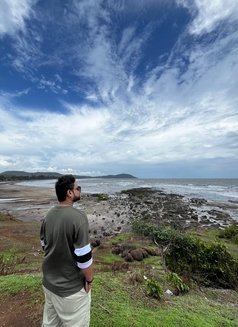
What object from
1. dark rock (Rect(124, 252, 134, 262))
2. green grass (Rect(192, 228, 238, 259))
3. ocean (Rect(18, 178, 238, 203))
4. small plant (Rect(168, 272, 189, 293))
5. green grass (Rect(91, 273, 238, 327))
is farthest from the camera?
ocean (Rect(18, 178, 238, 203))

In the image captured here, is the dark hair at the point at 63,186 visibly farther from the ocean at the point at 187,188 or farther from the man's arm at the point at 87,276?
the ocean at the point at 187,188

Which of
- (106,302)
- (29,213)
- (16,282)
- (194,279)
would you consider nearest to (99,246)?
(194,279)

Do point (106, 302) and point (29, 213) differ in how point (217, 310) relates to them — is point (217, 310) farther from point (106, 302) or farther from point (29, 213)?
point (29, 213)

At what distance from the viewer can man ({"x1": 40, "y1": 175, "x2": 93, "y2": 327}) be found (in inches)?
116

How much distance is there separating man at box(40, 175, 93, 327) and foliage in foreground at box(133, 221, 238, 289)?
5.32 meters

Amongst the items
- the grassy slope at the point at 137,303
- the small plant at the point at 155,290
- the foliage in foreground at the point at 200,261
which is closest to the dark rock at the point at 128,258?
the foliage in foreground at the point at 200,261

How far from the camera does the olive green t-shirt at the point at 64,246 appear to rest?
294 centimetres

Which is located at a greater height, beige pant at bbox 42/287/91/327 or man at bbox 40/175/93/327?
man at bbox 40/175/93/327

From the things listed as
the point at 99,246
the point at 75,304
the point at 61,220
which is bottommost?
the point at 99,246

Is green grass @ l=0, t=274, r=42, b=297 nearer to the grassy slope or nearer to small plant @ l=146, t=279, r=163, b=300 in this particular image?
the grassy slope

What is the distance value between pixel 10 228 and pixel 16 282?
1179cm

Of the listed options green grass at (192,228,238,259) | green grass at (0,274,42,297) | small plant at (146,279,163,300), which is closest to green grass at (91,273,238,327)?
small plant at (146,279,163,300)

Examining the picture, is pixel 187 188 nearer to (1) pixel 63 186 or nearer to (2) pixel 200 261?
(2) pixel 200 261

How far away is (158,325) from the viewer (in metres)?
4.44
